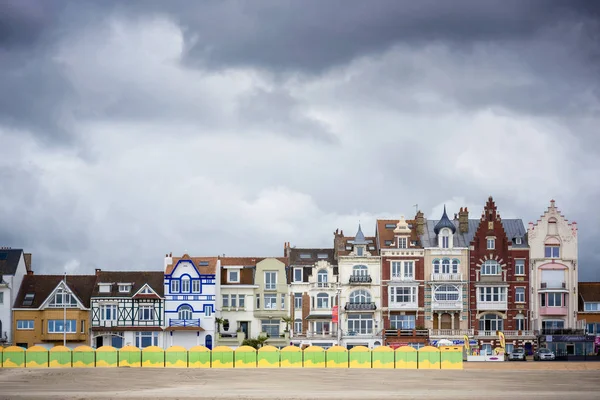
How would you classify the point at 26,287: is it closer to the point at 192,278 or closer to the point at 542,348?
the point at 192,278

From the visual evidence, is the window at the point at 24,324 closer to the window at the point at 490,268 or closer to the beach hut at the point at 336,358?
the beach hut at the point at 336,358

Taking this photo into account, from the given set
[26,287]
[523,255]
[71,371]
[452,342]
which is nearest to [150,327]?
[26,287]

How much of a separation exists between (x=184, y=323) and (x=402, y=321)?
67.3 feet

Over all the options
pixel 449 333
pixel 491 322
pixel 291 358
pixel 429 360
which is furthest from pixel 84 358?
pixel 491 322

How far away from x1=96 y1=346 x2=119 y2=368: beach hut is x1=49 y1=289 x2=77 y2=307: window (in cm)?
1626

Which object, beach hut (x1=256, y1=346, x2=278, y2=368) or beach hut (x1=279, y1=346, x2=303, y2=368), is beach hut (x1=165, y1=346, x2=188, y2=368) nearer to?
beach hut (x1=256, y1=346, x2=278, y2=368)

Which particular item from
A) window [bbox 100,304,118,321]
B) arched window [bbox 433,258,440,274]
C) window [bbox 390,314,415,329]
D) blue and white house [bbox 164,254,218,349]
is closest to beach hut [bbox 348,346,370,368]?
window [bbox 390,314,415,329]

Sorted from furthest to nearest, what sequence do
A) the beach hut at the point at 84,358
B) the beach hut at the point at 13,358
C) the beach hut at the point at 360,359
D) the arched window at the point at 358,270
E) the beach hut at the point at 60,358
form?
the arched window at the point at 358,270 → the beach hut at the point at 13,358 → the beach hut at the point at 60,358 → the beach hut at the point at 84,358 → the beach hut at the point at 360,359

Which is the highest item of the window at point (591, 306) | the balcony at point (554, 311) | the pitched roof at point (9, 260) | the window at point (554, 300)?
the pitched roof at point (9, 260)

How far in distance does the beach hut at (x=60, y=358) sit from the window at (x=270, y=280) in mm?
22957

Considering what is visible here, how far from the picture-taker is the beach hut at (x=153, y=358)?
89.6 metres

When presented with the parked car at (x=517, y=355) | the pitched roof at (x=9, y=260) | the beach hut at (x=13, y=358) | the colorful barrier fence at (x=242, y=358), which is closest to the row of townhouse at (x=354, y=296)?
the pitched roof at (x=9, y=260)

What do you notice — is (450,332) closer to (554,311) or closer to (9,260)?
(554,311)

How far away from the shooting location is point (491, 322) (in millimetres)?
106750
